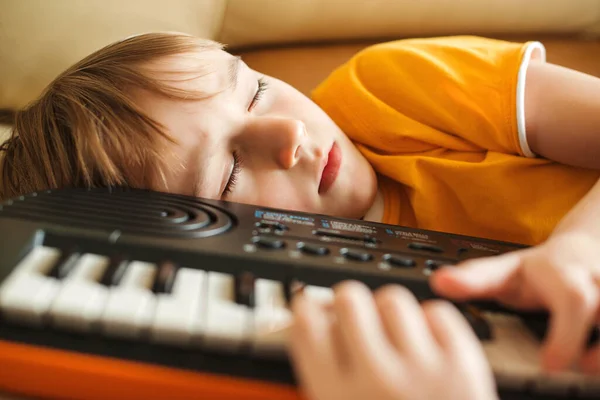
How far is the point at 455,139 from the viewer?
763 millimetres

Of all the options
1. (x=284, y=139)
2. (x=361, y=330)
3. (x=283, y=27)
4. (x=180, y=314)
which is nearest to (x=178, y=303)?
(x=180, y=314)

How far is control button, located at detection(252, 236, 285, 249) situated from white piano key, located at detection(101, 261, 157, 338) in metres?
0.10

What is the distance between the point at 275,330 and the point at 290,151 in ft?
1.21

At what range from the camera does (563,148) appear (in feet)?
2.17

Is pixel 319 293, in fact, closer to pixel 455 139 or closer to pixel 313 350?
pixel 313 350

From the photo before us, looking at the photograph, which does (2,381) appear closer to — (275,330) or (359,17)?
(275,330)

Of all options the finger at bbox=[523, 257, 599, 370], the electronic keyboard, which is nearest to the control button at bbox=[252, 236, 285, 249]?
the electronic keyboard

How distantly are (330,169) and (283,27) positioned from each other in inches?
23.3

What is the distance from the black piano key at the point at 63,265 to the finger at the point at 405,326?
221 mm

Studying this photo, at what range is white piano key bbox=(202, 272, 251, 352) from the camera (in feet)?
0.99

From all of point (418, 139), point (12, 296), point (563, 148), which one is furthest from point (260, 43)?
point (12, 296)

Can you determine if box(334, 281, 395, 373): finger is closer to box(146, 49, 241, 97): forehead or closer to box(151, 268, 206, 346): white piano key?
box(151, 268, 206, 346): white piano key

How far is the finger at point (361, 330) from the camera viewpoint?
0.27 meters

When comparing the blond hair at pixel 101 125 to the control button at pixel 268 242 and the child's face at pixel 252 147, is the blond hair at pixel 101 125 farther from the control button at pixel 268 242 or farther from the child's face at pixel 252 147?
A: the control button at pixel 268 242
